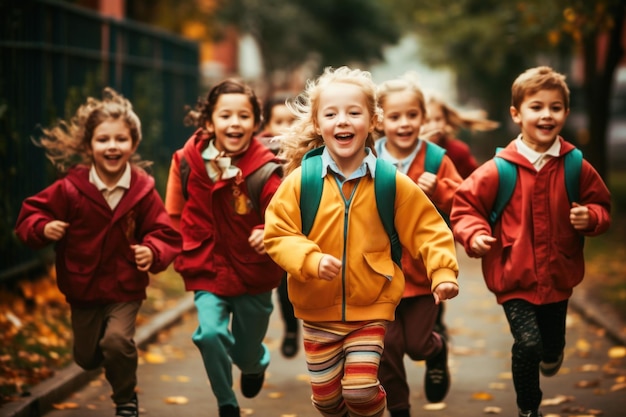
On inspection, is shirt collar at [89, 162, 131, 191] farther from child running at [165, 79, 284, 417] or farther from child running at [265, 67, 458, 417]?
child running at [265, 67, 458, 417]

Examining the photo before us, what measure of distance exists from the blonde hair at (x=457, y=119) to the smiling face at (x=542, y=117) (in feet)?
8.16

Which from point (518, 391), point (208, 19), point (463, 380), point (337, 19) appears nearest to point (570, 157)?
point (518, 391)

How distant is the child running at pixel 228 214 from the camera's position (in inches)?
253

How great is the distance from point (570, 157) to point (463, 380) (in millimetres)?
2801

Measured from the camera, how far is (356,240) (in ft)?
17.5

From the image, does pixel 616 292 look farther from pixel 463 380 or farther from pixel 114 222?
pixel 114 222

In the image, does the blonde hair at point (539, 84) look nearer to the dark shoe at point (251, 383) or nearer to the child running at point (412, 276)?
the child running at point (412, 276)

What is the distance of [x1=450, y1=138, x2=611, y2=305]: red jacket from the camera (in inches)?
235

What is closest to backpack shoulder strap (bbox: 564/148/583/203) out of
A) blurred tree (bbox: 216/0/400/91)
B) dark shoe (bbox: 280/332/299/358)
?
dark shoe (bbox: 280/332/299/358)

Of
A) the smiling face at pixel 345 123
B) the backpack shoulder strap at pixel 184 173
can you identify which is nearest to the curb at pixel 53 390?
the backpack shoulder strap at pixel 184 173

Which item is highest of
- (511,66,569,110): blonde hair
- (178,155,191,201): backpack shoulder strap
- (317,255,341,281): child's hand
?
(511,66,569,110): blonde hair

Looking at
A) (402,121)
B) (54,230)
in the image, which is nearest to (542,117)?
(402,121)

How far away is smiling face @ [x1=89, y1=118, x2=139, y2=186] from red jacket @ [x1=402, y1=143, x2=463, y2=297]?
5.89 feet

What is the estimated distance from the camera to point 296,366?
888 centimetres
